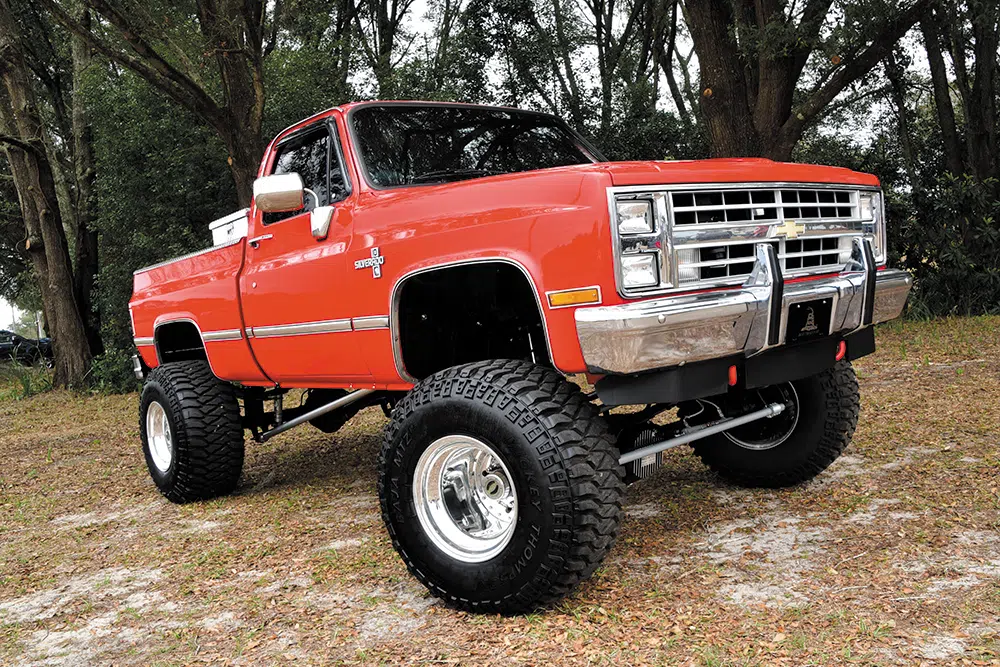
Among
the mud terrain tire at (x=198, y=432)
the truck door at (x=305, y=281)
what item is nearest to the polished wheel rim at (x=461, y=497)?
the truck door at (x=305, y=281)

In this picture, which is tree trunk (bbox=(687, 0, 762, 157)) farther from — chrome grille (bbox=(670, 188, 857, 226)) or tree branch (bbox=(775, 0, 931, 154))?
chrome grille (bbox=(670, 188, 857, 226))

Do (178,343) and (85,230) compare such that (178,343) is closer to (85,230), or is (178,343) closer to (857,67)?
(857,67)

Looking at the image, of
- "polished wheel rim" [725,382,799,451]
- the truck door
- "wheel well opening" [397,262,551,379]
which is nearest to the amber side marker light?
"wheel well opening" [397,262,551,379]

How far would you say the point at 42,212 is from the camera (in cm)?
1514

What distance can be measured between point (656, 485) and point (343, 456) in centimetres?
298

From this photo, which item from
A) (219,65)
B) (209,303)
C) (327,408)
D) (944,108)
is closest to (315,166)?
(209,303)

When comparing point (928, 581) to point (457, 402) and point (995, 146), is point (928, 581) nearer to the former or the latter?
point (457, 402)

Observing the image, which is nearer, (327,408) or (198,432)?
(327,408)

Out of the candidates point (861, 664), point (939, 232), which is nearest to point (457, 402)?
point (861, 664)

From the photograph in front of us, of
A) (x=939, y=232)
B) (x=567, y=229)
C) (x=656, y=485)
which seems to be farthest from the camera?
(x=939, y=232)

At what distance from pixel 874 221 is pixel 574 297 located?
1.87m

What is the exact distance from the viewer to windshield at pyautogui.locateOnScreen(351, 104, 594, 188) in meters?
4.73

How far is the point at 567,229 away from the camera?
3355 millimetres

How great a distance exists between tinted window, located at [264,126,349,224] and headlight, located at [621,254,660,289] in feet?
6.20
